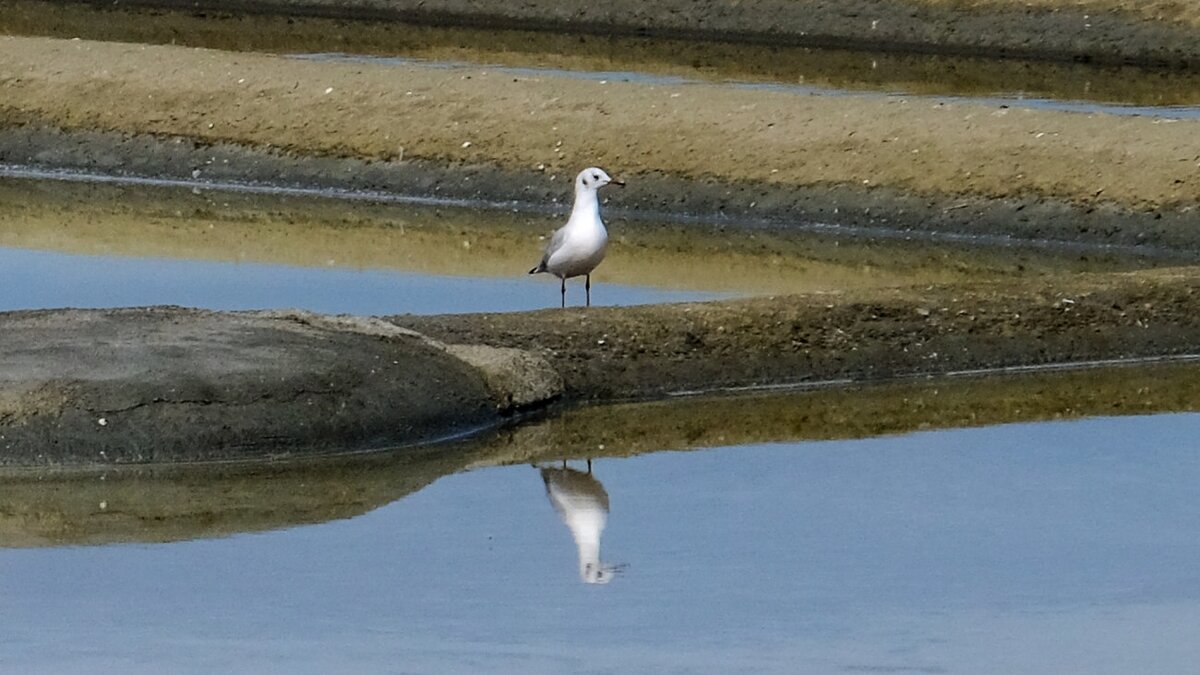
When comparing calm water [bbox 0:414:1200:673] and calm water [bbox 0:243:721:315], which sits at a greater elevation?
calm water [bbox 0:243:721:315]

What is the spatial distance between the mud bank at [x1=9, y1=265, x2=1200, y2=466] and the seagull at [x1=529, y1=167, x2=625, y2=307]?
719 millimetres

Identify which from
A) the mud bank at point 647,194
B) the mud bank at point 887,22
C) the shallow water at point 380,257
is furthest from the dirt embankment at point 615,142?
the mud bank at point 887,22

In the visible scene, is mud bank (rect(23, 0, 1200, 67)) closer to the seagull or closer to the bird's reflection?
the seagull

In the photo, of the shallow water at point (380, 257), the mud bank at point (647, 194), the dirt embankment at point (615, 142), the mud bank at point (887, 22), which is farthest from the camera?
the mud bank at point (887, 22)

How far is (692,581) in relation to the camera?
8070 millimetres

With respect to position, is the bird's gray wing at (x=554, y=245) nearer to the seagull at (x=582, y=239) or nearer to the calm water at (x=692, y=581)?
the seagull at (x=582, y=239)

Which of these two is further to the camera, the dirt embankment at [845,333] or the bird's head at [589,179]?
the bird's head at [589,179]

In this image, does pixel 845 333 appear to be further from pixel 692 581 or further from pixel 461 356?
pixel 692 581

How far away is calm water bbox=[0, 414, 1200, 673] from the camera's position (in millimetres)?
7199

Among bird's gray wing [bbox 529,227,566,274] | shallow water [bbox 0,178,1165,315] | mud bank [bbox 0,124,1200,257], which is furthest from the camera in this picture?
mud bank [bbox 0,124,1200,257]

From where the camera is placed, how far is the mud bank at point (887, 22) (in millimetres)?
26531

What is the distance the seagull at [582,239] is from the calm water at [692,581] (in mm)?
2650

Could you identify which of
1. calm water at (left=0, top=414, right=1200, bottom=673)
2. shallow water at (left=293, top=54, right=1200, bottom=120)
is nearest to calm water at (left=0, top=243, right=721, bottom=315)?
calm water at (left=0, top=414, right=1200, bottom=673)

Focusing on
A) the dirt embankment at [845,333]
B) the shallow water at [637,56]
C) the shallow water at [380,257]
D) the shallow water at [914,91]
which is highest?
the shallow water at [637,56]
